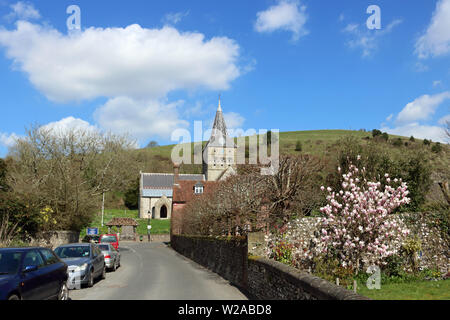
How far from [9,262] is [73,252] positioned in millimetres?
6912

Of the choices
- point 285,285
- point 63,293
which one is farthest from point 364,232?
point 63,293

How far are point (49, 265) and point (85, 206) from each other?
23346 millimetres

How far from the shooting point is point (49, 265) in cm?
922

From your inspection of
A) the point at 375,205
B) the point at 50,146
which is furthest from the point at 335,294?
the point at 50,146

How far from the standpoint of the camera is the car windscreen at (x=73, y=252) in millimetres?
14461

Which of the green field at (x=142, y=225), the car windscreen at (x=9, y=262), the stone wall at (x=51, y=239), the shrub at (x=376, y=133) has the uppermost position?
the shrub at (x=376, y=133)

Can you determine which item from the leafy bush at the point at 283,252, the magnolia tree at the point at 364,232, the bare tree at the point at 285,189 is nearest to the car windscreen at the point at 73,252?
the leafy bush at the point at 283,252

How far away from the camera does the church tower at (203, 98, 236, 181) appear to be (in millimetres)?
81375

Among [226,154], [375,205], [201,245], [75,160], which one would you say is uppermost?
[226,154]

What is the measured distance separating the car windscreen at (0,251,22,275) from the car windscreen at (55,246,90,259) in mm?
6218

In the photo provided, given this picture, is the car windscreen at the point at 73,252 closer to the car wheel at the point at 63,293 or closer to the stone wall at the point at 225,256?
the car wheel at the point at 63,293

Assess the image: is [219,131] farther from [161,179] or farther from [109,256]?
[109,256]
